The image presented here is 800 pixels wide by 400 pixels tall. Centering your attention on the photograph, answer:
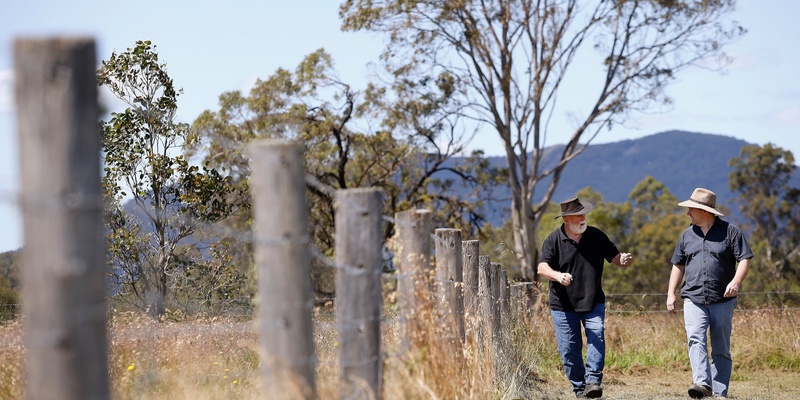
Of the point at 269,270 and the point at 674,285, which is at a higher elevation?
the point at 269,270

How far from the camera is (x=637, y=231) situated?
5828 centimetres

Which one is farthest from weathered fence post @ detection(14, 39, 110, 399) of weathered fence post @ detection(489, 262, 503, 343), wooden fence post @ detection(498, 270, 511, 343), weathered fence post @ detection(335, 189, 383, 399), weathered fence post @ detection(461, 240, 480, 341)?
wooden fence post @ detection(498, 270, 511, 343)

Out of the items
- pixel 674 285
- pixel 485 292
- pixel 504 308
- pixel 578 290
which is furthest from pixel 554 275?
pixel 504 308

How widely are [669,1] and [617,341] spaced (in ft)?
61.2

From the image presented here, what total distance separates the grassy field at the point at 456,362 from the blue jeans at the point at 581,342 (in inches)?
16.9

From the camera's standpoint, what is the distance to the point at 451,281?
6375 mm

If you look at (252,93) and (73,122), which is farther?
(252,93)

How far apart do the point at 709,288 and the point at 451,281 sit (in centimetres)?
293

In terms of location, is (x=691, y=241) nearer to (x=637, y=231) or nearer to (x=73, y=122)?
(x=73, y=122)

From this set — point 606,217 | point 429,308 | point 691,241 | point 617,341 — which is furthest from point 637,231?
point 429,308

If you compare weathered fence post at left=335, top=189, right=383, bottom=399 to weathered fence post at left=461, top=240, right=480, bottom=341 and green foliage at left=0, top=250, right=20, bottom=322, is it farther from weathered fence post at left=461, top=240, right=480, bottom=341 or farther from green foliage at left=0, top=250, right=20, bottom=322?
green foliage at left=0, top=250, right=20, bottom=322

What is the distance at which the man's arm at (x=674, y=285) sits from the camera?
27.7 feet

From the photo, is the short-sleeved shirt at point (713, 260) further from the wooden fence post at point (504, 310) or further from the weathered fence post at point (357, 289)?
the weathered fence post at point (357, 289)

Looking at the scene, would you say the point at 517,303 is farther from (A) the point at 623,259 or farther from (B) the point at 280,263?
(B) the point at 280,263
